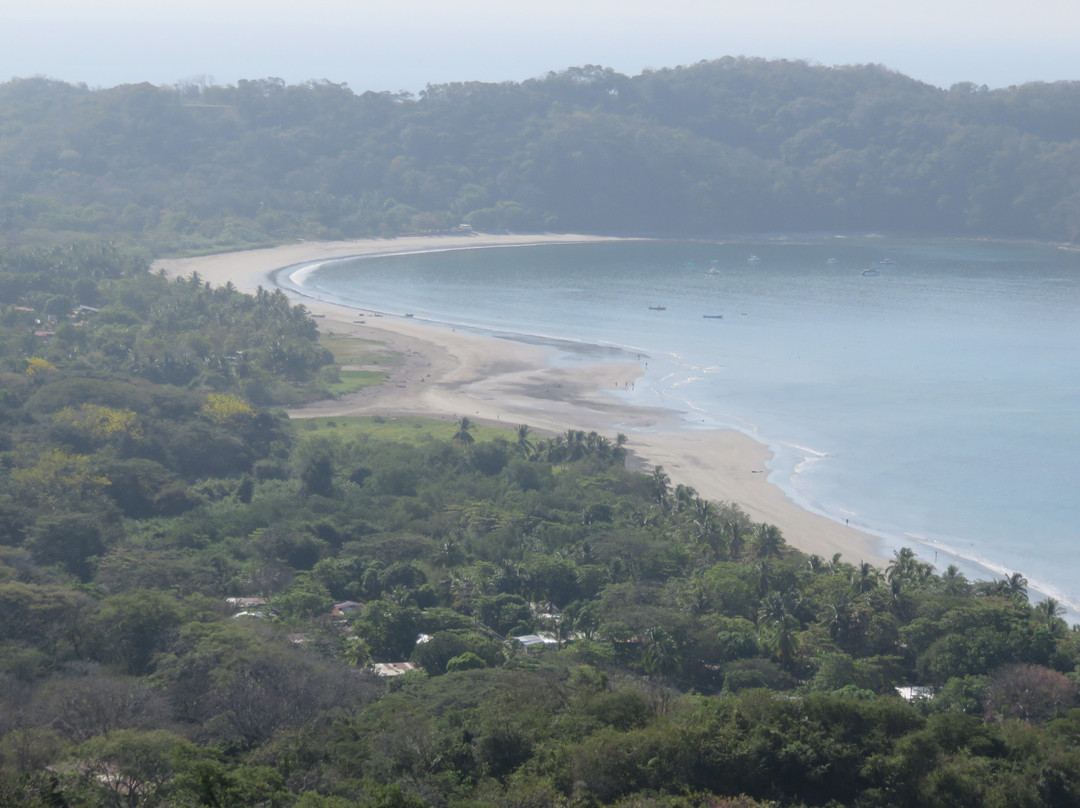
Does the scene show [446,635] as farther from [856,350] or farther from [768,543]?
[856,350]

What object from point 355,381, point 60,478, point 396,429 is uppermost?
point 355,381

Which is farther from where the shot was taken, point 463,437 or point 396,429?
point 396,429

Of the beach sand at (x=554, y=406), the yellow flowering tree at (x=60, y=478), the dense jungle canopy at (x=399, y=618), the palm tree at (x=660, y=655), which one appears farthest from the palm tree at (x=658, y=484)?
the yellow flowering tree at (x=60, y=478)

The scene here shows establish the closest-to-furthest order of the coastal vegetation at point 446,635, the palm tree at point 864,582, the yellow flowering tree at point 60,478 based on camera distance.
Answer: the coastal vegetation at point 446,635
the palm tree at point 864,582
the yellow flowering tree at point 60,478

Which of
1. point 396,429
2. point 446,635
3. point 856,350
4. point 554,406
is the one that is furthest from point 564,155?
point 446,635

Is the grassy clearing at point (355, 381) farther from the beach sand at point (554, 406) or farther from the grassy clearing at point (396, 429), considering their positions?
the grassy clearing at point (396, 429)

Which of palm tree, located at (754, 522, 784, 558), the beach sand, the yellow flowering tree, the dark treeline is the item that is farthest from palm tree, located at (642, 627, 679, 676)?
the dark treeline

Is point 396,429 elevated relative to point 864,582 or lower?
lower

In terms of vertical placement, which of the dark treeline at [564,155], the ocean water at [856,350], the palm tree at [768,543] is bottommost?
the palm tree at [768,543]
